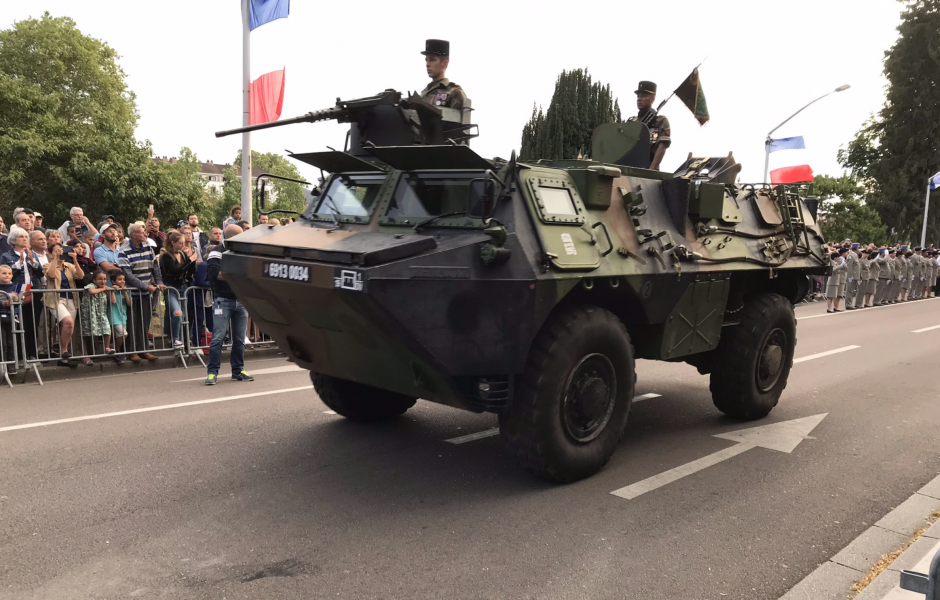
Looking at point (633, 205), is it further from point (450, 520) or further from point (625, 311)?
point (450, 520)

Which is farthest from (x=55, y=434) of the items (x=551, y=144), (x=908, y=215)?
(x=908, y=215)

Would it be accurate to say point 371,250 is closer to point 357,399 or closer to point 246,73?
point 357,399

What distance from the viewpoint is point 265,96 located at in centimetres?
1375

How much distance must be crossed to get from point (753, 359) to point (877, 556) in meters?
2.70

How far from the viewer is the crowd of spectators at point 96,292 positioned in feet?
28.5

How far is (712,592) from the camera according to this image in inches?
140

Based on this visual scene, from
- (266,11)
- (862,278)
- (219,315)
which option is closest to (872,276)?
(862,278)

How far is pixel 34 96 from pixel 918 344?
3273 cm

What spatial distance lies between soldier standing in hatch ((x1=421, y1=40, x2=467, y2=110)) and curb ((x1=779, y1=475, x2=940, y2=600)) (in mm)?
4277

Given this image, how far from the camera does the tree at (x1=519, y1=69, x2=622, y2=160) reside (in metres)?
37.2

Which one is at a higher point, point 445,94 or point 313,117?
point 445,94

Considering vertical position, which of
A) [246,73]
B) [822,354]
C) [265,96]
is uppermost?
[246,73]

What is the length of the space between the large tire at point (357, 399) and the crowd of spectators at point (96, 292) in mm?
3072

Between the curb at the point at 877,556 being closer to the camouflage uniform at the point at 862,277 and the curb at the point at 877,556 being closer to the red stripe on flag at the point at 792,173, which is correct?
the camouflage uniform at the point at 862,277
